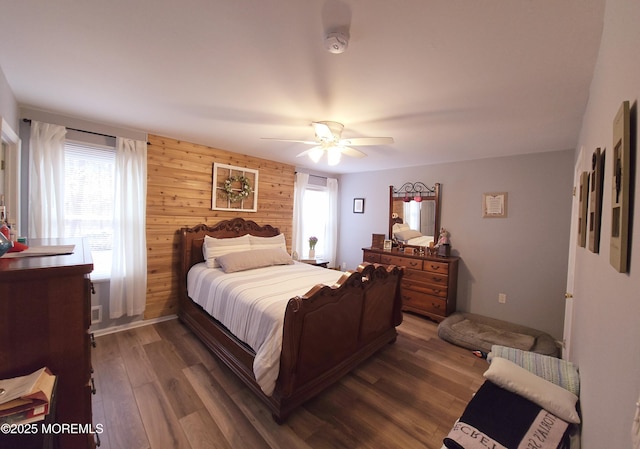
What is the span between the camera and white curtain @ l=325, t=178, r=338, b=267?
5328 millimetres

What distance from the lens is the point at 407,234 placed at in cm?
439

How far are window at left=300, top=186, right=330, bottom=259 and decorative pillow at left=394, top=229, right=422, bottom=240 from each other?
1.49 meters

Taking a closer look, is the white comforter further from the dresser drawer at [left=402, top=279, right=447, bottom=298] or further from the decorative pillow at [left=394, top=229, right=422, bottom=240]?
the decorative pillow at [left=394, top=229, right=422, bottom=240]

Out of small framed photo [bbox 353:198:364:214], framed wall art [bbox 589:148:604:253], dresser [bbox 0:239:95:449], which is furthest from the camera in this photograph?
small framed photo [bbox 353:198:364:214]

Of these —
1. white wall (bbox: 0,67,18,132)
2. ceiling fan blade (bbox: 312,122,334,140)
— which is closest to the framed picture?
ceiling fan blade (bbox: 312,122,334,140)

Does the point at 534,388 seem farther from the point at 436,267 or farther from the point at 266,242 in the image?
the point at 266,242

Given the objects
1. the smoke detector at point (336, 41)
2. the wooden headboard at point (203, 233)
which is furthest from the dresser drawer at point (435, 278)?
the smoke detector at point (336, 41)

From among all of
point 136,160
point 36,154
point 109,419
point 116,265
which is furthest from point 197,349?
point 36,154

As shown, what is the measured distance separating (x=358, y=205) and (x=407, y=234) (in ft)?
3.94

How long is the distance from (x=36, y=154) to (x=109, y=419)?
2.45m

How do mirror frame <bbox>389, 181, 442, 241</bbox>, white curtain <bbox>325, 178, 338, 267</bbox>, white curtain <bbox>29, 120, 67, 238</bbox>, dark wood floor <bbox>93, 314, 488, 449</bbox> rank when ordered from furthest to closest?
white curtain <bbox>325, 178, 338, 267</bbox>, mirror frame <bbox>389, 181, 442, 241</bbox>, white curtain <bbox>29, 120, 67, 238</bbox>, dark wood floor <bbox>93, 314, 488, 449</bbox>

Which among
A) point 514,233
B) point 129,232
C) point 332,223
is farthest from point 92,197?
point 514,233

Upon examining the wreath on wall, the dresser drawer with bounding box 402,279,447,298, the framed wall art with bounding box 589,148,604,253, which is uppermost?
the wreath on wall

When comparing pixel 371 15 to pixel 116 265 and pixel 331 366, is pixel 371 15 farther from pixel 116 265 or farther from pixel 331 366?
pixel 116 265
